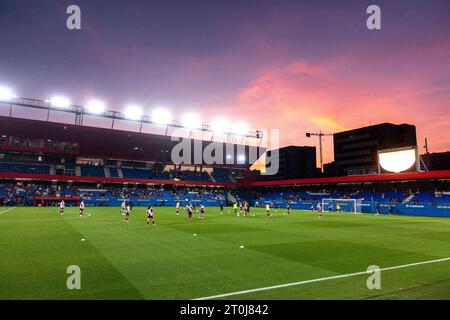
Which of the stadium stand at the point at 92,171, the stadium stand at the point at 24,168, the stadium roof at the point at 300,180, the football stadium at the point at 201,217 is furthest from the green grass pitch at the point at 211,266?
the stadium stand at the point at 92,171

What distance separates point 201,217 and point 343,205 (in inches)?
1194

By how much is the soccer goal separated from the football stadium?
0.24 m

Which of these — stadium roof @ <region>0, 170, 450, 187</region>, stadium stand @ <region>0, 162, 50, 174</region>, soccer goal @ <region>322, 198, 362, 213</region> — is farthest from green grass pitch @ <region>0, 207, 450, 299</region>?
stadium stand @ <region>0, 162, 50, 174</region>

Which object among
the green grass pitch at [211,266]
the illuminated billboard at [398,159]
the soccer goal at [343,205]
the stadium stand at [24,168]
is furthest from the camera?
the stadium stand at [24,168]

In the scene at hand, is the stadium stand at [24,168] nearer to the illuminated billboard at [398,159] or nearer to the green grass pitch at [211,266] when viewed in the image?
the green grass pitch at [211,266]

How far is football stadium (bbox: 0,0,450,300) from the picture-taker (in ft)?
30.7

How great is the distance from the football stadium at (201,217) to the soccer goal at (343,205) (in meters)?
0.24

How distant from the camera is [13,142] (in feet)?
213

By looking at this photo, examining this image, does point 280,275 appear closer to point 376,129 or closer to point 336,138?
point 376,129

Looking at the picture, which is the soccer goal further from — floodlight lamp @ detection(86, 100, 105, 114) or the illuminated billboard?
floodlight lamp @ detection(86, 100, 105, 114)

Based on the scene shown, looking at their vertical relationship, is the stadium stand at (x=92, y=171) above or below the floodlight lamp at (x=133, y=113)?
below

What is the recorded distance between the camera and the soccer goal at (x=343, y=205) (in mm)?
52219

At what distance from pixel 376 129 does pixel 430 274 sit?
11791 centimetres
